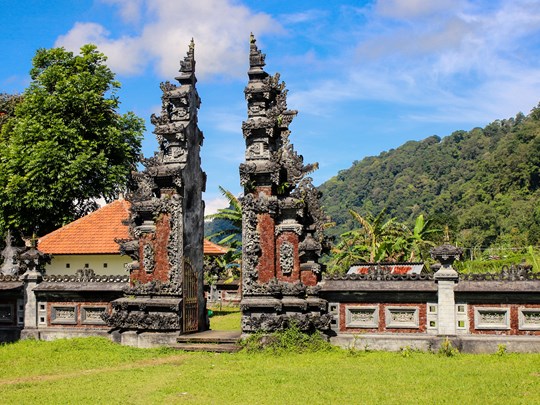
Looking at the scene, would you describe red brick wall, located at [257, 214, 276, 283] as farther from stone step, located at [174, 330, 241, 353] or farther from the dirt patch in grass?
the dirt patch in grass

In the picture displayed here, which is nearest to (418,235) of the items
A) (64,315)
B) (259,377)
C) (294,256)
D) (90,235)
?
(294,256)

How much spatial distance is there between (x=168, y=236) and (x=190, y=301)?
179 cm

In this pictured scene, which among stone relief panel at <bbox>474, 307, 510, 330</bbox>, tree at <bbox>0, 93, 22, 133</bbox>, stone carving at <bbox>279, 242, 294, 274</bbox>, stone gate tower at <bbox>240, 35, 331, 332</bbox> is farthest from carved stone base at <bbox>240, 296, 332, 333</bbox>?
tree at <bbox>0, 93, 22, 133</bbox>

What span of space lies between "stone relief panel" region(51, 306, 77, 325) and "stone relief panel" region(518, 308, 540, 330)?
436 inches

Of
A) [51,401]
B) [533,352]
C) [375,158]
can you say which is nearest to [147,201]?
[51,401]

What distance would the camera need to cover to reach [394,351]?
581 inches

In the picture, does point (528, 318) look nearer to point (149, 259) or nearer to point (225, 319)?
point (149, 259)

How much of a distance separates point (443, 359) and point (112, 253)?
18429 millimetres

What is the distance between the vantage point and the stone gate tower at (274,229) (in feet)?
50.1

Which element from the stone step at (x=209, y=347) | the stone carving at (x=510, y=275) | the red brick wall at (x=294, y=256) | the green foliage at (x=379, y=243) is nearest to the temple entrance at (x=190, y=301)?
the stone step at (x=209, y=347)

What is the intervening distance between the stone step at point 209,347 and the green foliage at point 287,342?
0.30 meters

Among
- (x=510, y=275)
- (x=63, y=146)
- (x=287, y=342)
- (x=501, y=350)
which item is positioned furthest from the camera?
(x=63, y=146)

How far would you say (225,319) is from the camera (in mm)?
23719

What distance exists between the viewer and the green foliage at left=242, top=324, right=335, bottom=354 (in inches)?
582
